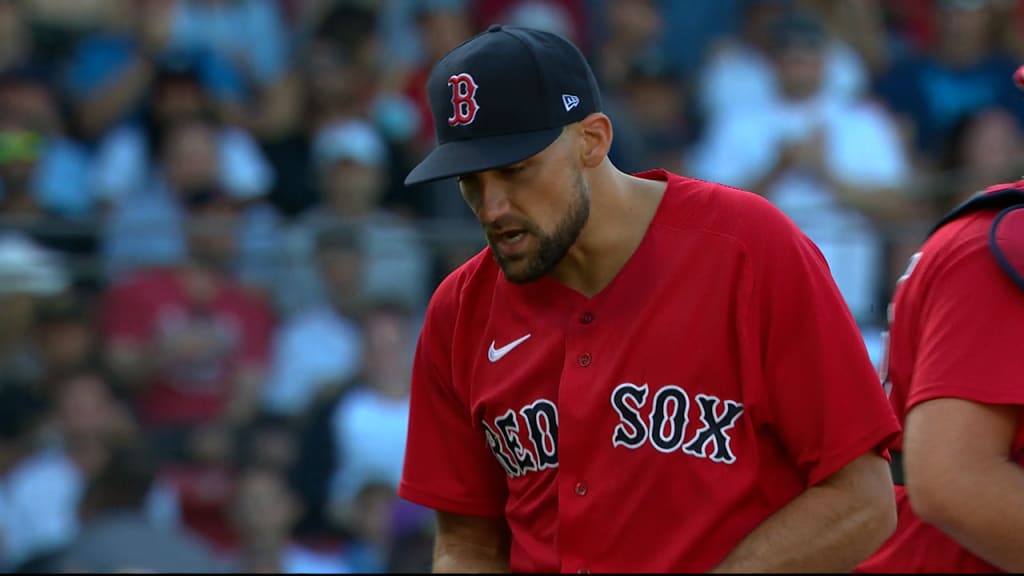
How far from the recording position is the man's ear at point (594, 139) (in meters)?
2.97

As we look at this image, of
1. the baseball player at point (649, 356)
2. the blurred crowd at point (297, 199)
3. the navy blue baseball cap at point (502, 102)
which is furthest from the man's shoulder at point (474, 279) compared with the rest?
the blurred crowd at point (297, 199)

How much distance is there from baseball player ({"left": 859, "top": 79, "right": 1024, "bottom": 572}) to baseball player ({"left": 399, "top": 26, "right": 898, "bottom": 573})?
99 mm

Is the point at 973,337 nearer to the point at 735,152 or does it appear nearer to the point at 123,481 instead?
the point at 123,481

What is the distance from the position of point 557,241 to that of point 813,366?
55cm

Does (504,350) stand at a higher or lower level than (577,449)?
higher

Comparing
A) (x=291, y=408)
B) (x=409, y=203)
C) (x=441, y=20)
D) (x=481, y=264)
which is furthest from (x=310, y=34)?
(x=481, y=264)

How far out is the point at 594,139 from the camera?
2.99 metres

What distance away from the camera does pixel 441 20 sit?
28.1 feet

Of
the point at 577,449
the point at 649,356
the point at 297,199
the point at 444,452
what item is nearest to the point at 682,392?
the point at 649,356

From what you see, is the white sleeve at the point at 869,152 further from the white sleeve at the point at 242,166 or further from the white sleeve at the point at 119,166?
the white sleeve at the point at 119,166

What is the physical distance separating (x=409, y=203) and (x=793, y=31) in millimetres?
2189

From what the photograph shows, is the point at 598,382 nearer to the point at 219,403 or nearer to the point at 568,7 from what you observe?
the point at 219,403

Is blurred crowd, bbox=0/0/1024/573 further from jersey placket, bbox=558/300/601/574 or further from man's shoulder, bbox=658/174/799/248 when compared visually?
man's shoulder, bbox=658/174/799/248

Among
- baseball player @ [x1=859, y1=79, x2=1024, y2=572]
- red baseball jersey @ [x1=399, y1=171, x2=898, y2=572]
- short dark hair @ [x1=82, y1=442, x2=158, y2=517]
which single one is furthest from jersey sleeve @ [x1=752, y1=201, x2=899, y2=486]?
short dark hair @ [x1=82, y1=442, x2=158, y2=517]
